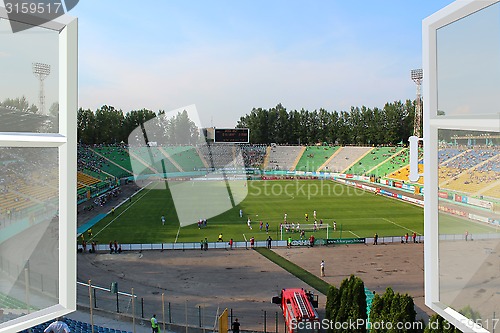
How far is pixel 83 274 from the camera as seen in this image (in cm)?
2183

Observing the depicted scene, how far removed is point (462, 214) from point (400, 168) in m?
62.4

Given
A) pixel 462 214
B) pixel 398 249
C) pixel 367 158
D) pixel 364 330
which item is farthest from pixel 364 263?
pixel 367 158

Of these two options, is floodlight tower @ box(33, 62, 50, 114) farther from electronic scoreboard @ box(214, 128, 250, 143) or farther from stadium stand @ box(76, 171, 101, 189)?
electronic scoreboard @ box(214, 128, 250, 143)

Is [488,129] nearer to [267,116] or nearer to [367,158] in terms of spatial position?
[367,158]

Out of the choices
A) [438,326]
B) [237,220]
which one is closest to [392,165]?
[237,220]

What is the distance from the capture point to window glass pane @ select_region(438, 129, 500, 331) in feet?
6.85

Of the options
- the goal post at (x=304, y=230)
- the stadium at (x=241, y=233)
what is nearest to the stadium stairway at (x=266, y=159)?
the stadium at (x=241, y=233)

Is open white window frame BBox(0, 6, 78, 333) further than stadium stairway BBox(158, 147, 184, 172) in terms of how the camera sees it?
No

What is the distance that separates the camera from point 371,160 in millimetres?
74125

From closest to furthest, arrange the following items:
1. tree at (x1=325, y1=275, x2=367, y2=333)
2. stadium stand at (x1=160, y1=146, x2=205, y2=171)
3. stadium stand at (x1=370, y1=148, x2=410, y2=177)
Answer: tree at (x1=325, y1=275, x2=367, y2=333)
stadium stand at (x1=370, y1=148, x2=410, y2=177)
stadium stand at (x1=160, y1=146, x2=205, y2=171)

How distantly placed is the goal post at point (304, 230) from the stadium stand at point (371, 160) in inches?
1506

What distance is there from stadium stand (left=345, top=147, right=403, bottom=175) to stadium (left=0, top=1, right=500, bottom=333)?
483 mm

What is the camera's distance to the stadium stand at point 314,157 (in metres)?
81.0

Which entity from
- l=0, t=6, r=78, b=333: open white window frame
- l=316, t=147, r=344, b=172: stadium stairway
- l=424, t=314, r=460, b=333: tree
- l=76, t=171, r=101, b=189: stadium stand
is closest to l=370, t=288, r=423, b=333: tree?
l=424, t=314, r=460, b=333: tree
